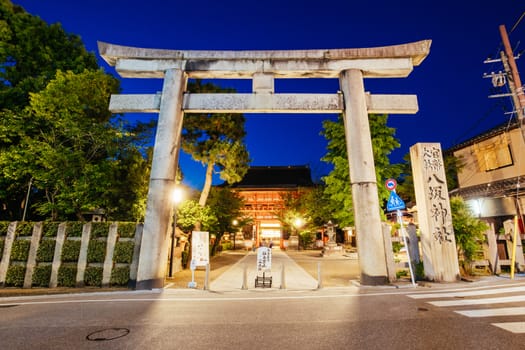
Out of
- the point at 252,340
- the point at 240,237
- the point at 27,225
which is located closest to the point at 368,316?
the point at 252,340

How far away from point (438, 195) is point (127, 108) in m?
10.9

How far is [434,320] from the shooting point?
391cm

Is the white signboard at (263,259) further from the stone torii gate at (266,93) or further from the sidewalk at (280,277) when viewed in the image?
the stone torii gate at (266,93)

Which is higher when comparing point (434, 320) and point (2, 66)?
point (2, 66)

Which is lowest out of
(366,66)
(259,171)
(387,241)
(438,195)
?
(387,241)

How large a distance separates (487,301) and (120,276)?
955 cm

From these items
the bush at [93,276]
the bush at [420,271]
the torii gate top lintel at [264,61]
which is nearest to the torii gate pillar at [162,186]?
the torii gate top lintel at [264,61]

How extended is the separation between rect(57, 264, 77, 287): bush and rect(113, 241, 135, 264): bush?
4.58 feet

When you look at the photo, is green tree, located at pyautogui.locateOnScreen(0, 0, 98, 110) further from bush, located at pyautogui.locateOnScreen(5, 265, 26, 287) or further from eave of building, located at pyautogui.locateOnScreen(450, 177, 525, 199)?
eave of building, located at pyautogui.locateOnScreen(450, 177, 525, 199)

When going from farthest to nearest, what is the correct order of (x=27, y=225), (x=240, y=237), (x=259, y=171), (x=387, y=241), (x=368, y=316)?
(x=259, y=171), (x=240, y=237), (x=27, y=225), (x=387, y=241), (x=368, y=316)

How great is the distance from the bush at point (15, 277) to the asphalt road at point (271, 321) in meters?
2.05

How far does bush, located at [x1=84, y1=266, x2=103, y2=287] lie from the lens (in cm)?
744

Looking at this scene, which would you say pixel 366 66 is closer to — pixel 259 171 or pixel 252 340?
pixel 252 340

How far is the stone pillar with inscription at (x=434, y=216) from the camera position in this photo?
7254 mm
